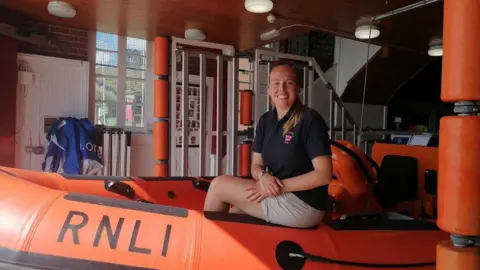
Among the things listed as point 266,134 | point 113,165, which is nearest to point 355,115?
point 113,165

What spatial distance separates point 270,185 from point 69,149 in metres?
Answer: 2.98

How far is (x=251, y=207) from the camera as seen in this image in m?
1.81

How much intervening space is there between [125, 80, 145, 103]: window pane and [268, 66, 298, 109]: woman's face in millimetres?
3381

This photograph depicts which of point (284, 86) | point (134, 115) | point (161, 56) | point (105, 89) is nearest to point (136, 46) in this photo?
point (105, 89)

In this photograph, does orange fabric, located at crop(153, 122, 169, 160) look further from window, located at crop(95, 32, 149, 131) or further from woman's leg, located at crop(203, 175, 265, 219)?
woman's leg, located at crop(203, 175, 265, 219)

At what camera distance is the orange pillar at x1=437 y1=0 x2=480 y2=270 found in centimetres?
115

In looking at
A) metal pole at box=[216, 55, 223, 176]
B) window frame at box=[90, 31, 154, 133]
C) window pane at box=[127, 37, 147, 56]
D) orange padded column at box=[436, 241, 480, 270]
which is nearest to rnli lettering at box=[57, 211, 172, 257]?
orange padded column at box=[436, 241, 480, 270]

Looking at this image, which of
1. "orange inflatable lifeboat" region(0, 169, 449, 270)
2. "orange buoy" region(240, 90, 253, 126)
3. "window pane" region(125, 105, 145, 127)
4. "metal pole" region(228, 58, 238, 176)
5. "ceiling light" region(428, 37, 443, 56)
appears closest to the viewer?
"orange inflatable lifeboat" region(0, 169, 449, 270)

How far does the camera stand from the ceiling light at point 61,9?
3164 millimetres

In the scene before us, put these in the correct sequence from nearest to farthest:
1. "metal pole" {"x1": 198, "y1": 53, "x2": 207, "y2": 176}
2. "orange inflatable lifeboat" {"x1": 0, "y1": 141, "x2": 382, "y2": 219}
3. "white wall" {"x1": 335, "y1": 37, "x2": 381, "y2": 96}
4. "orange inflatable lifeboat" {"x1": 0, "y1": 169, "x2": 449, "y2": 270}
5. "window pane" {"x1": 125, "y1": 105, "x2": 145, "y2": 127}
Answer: "orange inflatable lifeboat" {"x1": 0, "y1": 169, "x2": 449, "y2": 270}, "orange inflatable lifeboat" {"x1": 0, "y1": 141, "x2": 382, "y2": 219}, "metal pole" {"x1": 198, "y1": 53, "x2": 207, "y2": 176}, "window pane" {"x1": 125, "y1": 105, "x2": 145, "y2": 127}, "white wall" {"x1": 335, "y1": 37, "x2": 381, "y2": 96}

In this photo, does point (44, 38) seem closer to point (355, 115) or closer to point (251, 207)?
point (251, 207)

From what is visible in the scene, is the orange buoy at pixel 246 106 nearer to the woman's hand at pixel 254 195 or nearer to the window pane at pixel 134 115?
the window pane at pixel 134 115

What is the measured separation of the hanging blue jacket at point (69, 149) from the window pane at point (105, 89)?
19.7 inches

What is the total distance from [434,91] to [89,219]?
7118 millimetres
